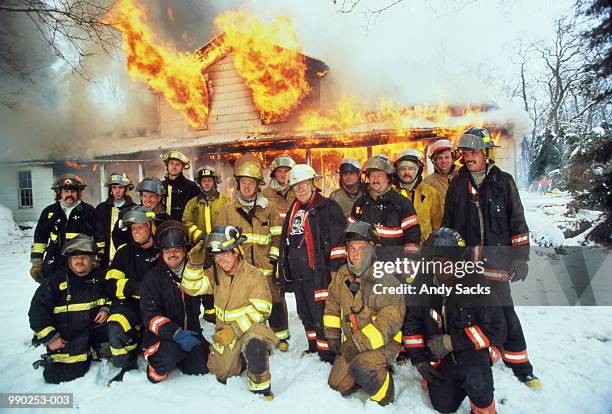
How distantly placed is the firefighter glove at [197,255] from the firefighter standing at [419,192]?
2.52 m

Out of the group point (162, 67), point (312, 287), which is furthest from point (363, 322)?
point (162, 67)

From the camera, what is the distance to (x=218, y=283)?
337 cm

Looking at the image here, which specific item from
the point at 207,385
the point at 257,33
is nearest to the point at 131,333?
the point at 207,385

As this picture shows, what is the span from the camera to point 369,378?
9.04 ft

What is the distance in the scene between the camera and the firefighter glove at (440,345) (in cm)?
274

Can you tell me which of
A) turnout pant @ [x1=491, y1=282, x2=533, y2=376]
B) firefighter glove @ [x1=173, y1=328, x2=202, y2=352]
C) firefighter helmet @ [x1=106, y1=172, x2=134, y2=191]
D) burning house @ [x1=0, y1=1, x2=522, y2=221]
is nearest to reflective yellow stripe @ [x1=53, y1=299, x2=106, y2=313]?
firefighter glove @ [x1=173, y1=328, x2=202, y2=352]

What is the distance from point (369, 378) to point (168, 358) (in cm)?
199

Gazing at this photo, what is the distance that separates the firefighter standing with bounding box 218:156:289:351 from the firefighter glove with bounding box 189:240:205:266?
72 cm

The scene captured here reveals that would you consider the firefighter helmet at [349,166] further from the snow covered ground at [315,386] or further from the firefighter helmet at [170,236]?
the snow covered ground at [315,386]

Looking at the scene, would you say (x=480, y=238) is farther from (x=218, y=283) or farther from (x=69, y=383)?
(x=69, y=383)

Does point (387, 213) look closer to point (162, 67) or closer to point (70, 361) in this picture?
point (70, 361)

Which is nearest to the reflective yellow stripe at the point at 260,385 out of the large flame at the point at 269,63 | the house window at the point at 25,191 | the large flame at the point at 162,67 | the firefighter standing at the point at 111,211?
the firefighter standing at the point at 111,211

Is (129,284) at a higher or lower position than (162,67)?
lower

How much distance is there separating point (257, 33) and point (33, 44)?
7005 millimetres
